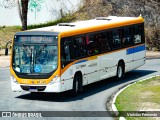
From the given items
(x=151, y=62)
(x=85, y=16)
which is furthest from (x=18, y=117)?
(x=85, y=16)

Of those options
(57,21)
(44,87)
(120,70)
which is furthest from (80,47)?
(57,21)

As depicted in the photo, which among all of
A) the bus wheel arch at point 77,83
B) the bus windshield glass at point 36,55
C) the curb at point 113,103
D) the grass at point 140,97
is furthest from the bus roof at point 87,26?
the grass at point 140,97

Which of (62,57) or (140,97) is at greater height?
(62,57)

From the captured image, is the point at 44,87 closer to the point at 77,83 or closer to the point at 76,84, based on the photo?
the point at 76,84

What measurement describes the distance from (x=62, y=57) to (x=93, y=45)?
3.06 meters

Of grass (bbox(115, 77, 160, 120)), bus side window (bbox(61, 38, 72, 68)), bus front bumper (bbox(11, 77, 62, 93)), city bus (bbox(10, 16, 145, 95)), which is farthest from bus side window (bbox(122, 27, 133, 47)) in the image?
bus front bumper (bbox(11, 77, 62, 93))

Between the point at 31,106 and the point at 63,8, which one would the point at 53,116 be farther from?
the point at 63,8

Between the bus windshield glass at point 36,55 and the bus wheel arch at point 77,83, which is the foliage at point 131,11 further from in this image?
the bus windshield glass at point 36,55

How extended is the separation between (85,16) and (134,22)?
45.2ft

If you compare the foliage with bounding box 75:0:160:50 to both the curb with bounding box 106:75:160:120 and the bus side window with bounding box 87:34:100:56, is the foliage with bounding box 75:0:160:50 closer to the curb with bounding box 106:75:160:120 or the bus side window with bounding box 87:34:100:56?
the curb with bounding box 106:75:160:120

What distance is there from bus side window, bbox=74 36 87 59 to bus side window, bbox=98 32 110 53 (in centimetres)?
169

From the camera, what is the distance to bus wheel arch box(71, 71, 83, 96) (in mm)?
21625

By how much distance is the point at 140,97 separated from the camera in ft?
68.0

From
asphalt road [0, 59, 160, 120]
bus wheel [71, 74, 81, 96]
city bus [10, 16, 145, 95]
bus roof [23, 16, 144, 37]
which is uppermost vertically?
bus roof [23, 16, 144, 37]
